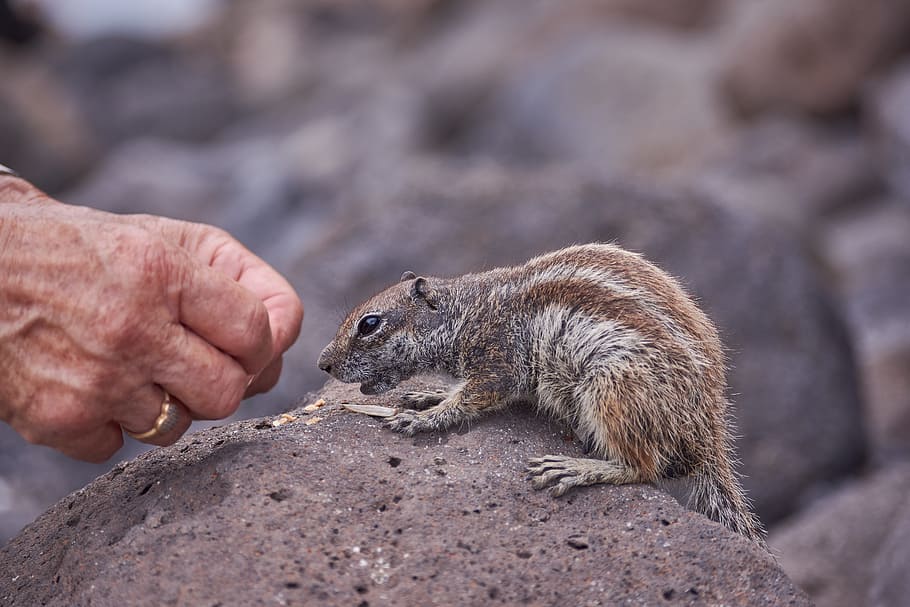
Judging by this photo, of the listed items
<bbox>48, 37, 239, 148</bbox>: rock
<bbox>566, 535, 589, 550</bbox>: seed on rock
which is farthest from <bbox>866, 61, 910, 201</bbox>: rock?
<bbox>48, 37, 239, 148</bbox>: rock

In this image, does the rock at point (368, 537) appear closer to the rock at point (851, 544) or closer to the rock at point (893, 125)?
the rock at point (851, 544)

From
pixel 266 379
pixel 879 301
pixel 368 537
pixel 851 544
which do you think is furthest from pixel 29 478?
pixel 879 301

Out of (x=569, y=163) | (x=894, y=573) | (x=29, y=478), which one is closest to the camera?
(x=894, y=573)

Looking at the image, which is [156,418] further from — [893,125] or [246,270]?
[893,125]

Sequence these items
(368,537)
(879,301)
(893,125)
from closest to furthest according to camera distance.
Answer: (368,537) → (879,301) → (893,125)

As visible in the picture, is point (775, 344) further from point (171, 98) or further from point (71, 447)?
point (171, 98)

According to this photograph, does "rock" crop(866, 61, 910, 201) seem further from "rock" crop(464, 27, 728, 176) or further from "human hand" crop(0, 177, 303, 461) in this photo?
"human hand" crop(0, 177, 303, 461)

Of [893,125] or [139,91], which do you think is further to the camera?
[139,91]
